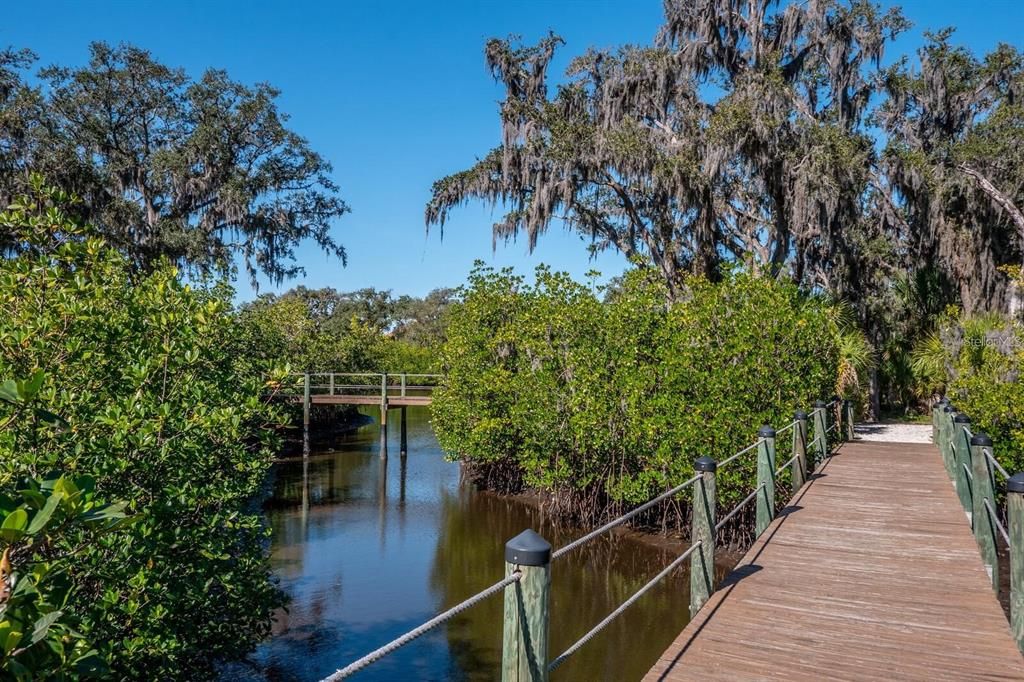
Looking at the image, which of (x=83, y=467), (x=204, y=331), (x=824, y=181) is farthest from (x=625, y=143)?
(x=83, y=467)

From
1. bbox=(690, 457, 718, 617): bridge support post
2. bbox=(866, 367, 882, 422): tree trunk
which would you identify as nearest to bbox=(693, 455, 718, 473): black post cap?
bbox=(690, 457, 718, 617): bridge support post

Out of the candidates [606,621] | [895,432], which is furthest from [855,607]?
[895,432]

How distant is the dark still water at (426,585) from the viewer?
30.7 feet

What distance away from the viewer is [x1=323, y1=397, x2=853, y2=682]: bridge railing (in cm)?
323

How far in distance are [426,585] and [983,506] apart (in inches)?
331

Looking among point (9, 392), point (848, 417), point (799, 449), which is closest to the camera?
point (9, 392)

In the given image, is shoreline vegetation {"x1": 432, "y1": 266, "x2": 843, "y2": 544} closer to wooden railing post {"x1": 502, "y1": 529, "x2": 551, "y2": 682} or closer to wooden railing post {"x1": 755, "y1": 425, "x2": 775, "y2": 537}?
wooden railing post {"x1": 755, "y1": 425, "x2": 775, "y2": 537}

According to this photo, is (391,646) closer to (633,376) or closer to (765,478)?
(765,478)

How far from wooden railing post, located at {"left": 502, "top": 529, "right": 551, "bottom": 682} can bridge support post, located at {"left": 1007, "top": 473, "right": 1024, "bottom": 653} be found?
9.56ft

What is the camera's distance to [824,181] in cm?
1802

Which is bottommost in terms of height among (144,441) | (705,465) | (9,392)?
(705,465)

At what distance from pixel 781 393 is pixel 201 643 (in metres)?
8.97

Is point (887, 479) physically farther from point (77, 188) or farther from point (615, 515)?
point (77, 188)

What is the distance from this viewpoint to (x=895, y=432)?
17.9m
